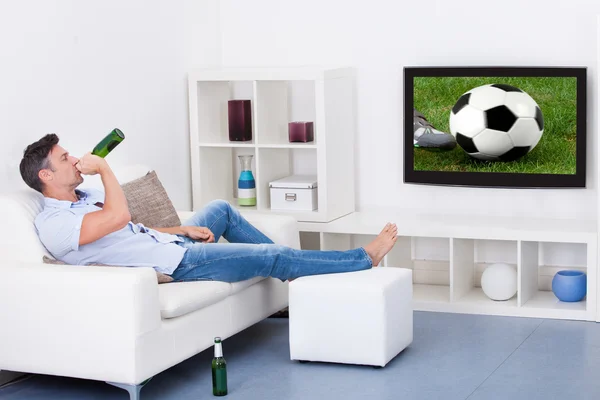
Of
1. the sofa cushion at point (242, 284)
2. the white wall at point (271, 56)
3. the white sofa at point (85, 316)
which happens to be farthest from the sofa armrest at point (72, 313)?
the white wall at point (271, 56)

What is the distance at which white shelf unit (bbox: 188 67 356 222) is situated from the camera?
16.5ft

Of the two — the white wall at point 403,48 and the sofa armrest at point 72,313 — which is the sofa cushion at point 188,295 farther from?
the white wall at point 403,48

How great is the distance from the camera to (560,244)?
5.01 m

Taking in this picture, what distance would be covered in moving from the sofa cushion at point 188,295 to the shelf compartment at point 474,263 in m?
1.36

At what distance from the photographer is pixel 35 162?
3.76m

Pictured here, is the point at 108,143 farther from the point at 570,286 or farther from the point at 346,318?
the point at 570,286

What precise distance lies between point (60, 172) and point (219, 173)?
1711mm

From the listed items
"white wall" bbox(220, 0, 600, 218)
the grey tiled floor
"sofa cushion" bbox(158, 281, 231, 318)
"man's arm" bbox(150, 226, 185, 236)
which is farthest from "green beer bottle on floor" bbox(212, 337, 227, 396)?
"white wall" bbox(220, 0, 600, 218)

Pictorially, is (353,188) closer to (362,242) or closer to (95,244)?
(362,242)

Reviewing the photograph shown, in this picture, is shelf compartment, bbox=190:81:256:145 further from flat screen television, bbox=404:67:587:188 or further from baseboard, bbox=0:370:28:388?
baseboard, bbox=0:370:28:388

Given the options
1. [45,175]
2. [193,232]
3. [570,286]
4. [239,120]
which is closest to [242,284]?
[193,232]

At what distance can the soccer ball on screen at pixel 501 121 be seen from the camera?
15.9 ft

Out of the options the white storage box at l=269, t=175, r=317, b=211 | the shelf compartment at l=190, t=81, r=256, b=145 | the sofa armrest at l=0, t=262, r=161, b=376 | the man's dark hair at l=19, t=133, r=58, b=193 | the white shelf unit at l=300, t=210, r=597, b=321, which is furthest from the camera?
the shelf compartment at l=190, t=81, r=256, b=145

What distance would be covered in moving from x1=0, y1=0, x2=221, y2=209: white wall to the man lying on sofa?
0.30 metres
